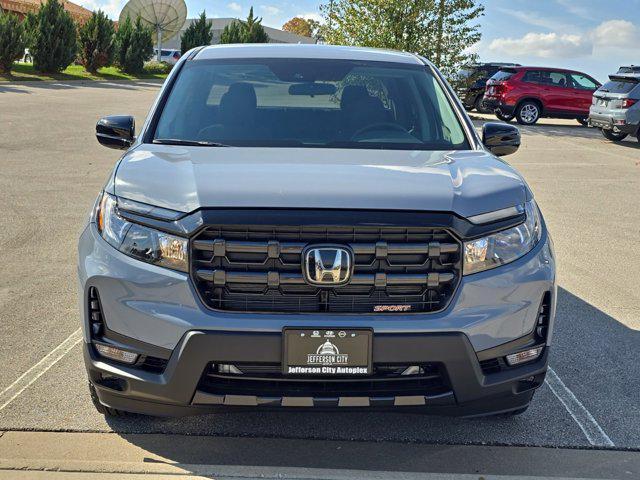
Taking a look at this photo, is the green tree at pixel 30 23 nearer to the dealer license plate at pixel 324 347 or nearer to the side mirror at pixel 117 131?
the side mirror at pixel 117 131

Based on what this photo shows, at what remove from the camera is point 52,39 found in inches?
1470

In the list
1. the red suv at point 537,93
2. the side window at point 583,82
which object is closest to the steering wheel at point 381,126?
the red suv at point 537,93

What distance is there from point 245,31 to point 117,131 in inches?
2348

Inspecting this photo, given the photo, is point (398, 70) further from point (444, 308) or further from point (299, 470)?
point (299, 470)

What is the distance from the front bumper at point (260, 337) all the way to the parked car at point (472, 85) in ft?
76.1

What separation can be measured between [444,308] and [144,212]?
1.21 meters

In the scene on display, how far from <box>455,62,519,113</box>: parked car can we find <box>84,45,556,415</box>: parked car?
75.9 feet

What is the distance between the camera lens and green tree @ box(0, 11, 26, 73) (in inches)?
1335

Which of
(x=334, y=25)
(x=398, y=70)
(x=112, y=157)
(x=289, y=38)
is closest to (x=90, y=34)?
(x=334, y=25)

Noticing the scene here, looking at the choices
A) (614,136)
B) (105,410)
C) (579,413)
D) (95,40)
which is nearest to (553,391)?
(579,413)

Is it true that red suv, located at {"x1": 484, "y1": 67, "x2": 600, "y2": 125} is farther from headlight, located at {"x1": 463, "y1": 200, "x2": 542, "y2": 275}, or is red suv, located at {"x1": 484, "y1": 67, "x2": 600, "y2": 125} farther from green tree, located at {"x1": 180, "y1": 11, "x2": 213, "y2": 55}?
green tree, located at {"x1": 180, "y1": 11, "x2": 213, "y2": 55}

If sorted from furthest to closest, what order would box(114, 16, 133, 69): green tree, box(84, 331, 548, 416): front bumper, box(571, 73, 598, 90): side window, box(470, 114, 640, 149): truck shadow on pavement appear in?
box(114, 16, 133, 69): green tree
box(571, 73, 598, 90): side window
box(470, 114, 640, 149): truck shadow on pavement
box(84, 331, 548, 416): front bumper

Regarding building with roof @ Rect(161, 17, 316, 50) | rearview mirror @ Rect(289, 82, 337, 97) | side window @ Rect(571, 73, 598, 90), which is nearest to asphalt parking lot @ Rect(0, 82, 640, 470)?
rearview mirror @ Rect(289, 82, 337, 97)

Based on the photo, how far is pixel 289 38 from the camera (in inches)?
3814
